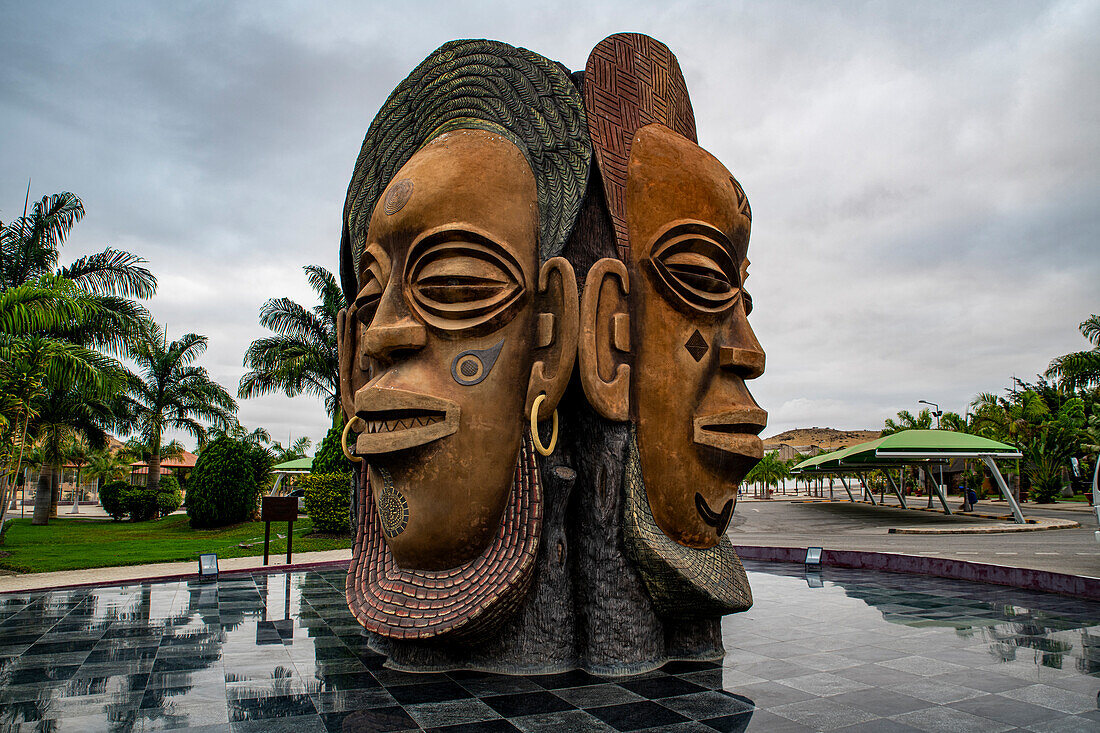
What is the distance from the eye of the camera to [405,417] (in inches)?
211

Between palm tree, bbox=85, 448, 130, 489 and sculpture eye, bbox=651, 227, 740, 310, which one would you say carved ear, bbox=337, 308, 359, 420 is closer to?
sculpture eye, bbox=651, 227, 740, 310

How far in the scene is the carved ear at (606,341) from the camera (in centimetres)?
553

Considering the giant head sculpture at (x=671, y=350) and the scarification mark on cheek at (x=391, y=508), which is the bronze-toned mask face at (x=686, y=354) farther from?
the scarification mark on cheek at (x=391, y=508)

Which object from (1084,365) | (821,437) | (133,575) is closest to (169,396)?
(133,575)

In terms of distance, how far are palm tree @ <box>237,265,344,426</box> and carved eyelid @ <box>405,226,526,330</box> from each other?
21.6 meters

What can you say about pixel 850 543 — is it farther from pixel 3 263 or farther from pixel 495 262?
pixel 3 263

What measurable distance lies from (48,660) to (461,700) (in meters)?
3.40

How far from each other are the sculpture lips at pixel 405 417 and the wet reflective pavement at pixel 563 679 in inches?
66.4

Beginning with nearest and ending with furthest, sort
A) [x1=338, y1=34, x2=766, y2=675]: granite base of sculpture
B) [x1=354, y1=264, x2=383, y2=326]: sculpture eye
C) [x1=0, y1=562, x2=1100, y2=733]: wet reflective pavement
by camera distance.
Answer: [x1=0, y1=562, x2=1100, y2=733]: wet reflective pavement, [x1=338, y1=34, x2=766, y2=675]: granite base of sculpture, [x1=354, y1=264, x2=383, y2=326]: sculpture eye

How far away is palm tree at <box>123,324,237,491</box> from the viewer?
101ft

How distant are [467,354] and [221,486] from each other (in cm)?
2213

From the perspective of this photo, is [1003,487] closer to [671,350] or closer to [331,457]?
[331,457]

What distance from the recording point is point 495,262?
216 inches

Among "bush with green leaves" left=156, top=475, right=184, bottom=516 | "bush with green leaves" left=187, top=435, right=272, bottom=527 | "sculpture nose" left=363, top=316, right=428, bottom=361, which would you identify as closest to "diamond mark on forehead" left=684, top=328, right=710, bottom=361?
"sculpture nose" left=363, top=316, right=428, bottom=361
